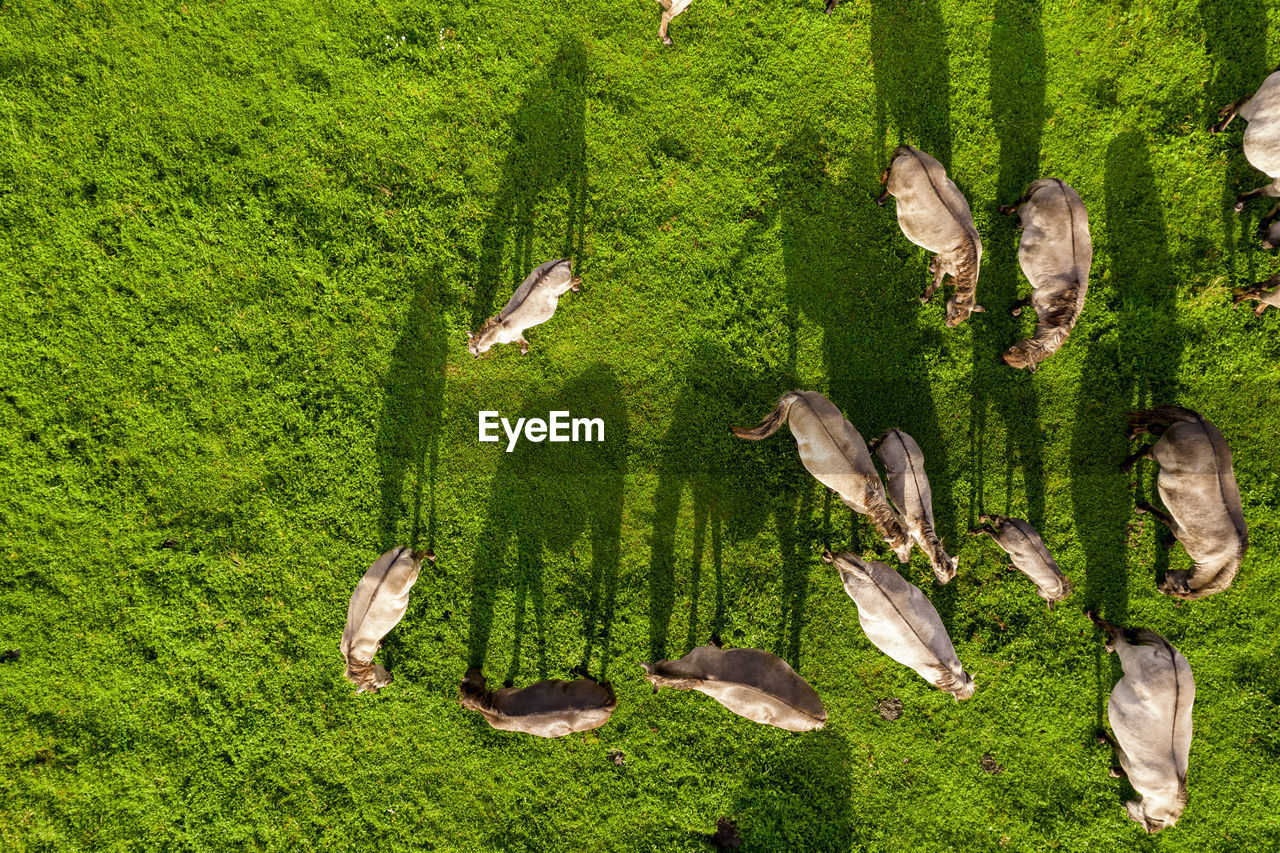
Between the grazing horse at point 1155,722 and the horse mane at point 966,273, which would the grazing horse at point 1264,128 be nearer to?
the horse mane at point 966,273

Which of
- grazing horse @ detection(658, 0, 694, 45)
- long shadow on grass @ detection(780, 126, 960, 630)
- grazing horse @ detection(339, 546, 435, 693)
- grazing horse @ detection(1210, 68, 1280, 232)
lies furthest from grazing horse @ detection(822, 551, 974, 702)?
grazing horse @ detection(658, 0, 694, 45)

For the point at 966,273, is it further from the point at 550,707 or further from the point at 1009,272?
the point at 550,707

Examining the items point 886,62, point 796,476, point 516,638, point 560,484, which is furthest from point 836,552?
point 886,62

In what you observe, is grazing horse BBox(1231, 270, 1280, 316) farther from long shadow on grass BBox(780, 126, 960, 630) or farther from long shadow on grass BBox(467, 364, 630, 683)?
long shadow on grass BBox(467, 364, 630, 683)

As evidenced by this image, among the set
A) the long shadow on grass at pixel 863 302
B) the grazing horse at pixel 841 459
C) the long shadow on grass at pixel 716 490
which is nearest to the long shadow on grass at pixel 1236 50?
the long shadow on grass at pixel 863 302

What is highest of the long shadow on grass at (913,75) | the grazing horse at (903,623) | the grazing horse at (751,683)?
the long shadow on grass at (913,75)
